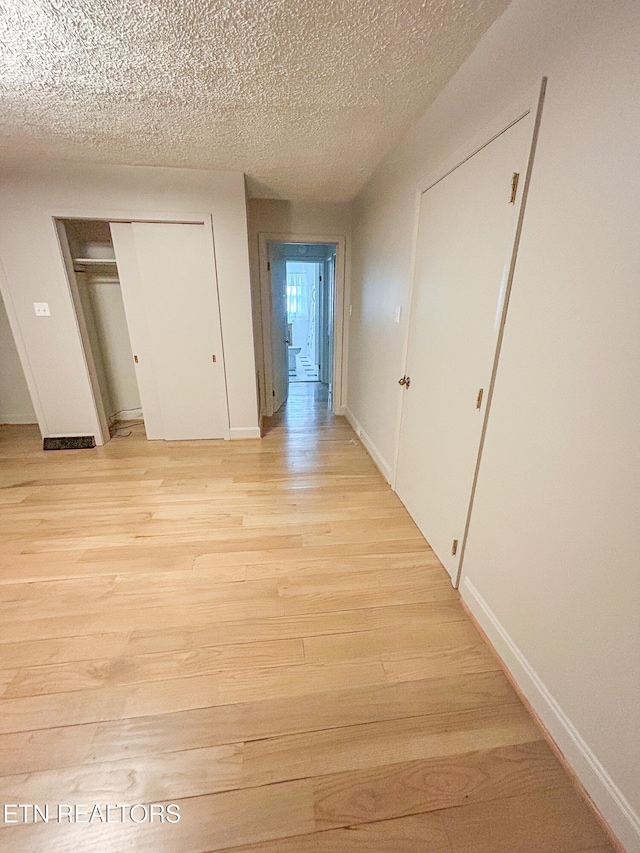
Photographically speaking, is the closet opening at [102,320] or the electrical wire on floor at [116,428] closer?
the closet opening at [102,320]

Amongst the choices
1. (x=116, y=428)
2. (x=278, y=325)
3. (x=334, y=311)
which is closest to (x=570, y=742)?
(x=334, y=311)

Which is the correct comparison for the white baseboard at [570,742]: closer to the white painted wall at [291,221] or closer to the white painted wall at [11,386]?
the white painted wall at [291,221]

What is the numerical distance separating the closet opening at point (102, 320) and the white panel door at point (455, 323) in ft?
9.42

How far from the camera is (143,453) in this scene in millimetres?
3184

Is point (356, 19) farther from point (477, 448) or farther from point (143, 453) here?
point (143, 453)

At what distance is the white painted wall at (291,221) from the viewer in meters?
3.53

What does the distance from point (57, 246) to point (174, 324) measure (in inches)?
Result: 43.4

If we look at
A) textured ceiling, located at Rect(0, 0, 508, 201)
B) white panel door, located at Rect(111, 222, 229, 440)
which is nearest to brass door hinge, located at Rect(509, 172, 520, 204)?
textured ceiling, located at Rect(0, 0, 508, 201)

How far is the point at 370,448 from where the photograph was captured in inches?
125

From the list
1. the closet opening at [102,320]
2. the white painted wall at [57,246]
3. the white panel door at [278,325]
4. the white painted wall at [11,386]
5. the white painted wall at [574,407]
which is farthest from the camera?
the white panel door at [278,325]

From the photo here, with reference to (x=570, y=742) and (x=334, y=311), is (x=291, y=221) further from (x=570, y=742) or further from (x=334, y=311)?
(x=570, y=742)

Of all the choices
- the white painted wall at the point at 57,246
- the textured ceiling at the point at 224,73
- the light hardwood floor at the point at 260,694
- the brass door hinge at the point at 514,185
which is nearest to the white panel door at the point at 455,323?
the brass door hinge at the point at 514,185

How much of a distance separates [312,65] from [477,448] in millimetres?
1930

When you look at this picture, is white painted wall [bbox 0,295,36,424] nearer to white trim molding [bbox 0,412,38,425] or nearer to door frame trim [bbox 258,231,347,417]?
white trim molding [bbox 0,412,38,425]
